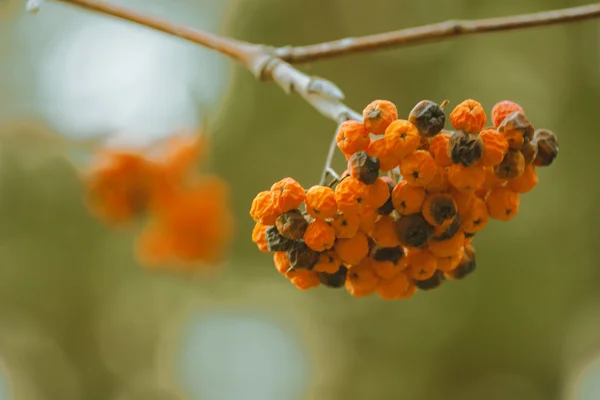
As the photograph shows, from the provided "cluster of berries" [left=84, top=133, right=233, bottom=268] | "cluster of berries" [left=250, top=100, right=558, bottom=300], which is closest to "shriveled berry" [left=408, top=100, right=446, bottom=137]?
"cluster of berries" [left=250, top=100, right=558, bottom=300]

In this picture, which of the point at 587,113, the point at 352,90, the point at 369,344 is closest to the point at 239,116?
the point at 352,90

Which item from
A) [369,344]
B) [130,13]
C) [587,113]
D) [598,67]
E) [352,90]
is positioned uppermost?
[352,90]

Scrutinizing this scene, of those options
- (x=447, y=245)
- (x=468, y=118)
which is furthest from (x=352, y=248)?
(x=468, y=118)

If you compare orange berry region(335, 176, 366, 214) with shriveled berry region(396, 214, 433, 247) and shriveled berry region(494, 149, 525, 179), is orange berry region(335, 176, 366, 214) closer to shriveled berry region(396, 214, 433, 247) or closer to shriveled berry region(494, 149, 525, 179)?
shriveled berry region(396, 214, 433, 247)

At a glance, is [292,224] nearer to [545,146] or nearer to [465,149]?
[465,149]

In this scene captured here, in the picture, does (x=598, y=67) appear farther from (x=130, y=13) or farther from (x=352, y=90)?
(x=130, y=13)

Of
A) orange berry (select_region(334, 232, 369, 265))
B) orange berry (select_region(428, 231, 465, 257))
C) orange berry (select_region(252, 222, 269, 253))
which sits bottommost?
orange berry (select_region(428, 231, 465, 257))
